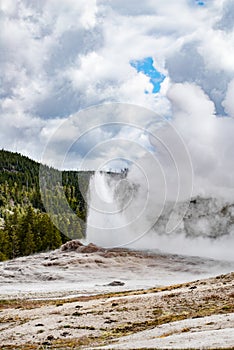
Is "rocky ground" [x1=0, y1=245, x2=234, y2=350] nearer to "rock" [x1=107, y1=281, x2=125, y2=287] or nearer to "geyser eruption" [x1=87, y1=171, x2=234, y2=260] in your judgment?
"rock" [x1=107, y1=281, x2=125, y2=287]

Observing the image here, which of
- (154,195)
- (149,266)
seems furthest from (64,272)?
(154,195)

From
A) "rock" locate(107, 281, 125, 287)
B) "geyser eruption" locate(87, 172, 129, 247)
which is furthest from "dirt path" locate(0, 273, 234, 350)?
"geyser eruption" locate(87, 172, 129, 247)

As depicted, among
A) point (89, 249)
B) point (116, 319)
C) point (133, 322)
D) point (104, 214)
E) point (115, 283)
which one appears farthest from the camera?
point (104, 214)

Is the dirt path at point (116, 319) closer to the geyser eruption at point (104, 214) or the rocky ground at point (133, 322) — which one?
the rocky ground at point (133, 322)

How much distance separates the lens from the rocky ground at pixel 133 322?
914 inches

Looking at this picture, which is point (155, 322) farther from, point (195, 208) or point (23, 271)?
point (195, 208)

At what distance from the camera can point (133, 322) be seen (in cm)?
3256

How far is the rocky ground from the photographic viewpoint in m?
23.2

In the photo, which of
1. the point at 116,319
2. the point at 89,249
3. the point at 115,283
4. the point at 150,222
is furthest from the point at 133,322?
the point at 150,222

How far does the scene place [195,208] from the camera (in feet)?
357

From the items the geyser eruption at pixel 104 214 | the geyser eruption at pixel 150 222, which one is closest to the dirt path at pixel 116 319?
the geyser eruption at pixel 150 222

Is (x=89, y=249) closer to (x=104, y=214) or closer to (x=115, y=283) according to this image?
(x=104, y=214)

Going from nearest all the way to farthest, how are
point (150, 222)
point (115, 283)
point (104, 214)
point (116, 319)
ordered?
point (116, 319)
point (115, 283)
point (104, 214)
point (150, 222)

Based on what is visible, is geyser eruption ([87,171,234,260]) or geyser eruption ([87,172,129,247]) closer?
geyser eruption ([87,171,234,260])
